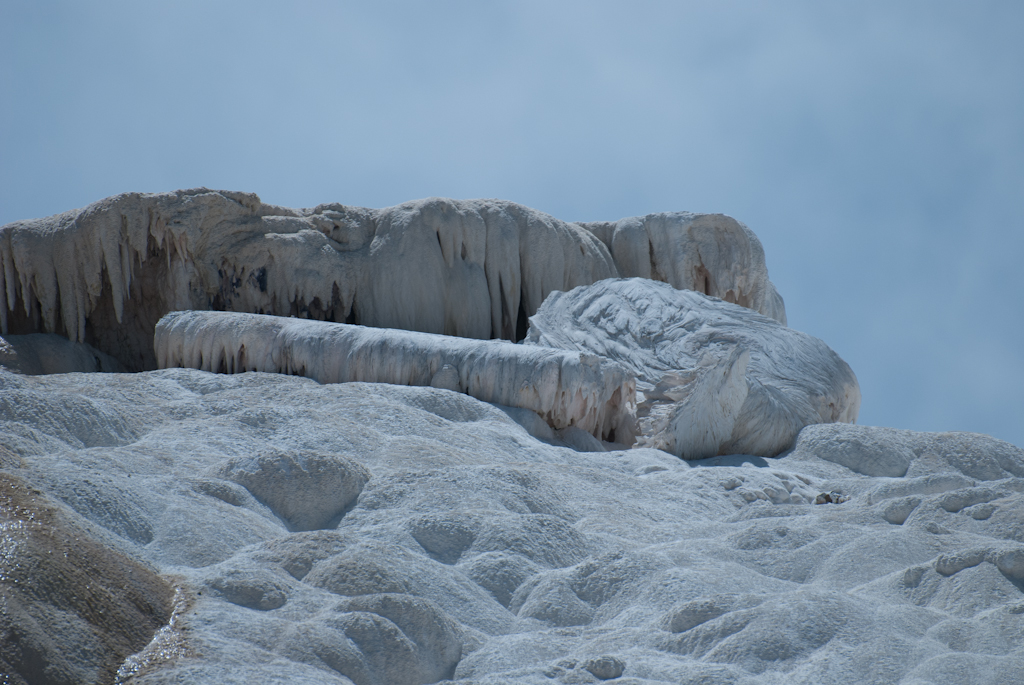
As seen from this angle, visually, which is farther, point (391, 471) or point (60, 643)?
point (391, 471)

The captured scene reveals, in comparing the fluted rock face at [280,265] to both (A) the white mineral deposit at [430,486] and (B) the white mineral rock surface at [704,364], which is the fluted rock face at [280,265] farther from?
(B) the white mineral rock surface at [704,364]

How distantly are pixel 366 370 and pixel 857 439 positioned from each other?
4.30 meters

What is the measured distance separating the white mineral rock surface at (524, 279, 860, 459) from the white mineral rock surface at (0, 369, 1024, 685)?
46.2 inches

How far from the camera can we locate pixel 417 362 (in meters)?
8.12

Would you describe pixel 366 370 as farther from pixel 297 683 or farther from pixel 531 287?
pixel 297 683

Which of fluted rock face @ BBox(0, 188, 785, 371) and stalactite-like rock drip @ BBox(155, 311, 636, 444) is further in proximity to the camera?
fluted rock face @ BBox(0, 188, 785, 371)

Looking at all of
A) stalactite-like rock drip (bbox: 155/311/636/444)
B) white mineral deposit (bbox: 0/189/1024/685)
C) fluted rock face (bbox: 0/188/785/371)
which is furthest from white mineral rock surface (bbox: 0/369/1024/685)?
fluted rock face (bbox: 0/188/785/371)

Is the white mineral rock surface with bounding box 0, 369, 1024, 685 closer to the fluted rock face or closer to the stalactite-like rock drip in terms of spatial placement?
the stalactite-like rock drip

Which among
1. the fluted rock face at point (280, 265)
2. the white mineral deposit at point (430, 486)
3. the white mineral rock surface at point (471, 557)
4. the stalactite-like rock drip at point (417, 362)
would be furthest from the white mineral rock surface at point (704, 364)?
the fluted rock face at point (280, 265)

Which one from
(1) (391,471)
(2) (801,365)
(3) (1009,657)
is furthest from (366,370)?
(3) (1009,657)

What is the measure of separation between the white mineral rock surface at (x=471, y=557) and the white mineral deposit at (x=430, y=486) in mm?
16

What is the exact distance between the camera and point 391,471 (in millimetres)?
5223

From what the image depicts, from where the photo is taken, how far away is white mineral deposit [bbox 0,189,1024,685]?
3.13m

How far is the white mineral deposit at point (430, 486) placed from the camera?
10.3 ft
